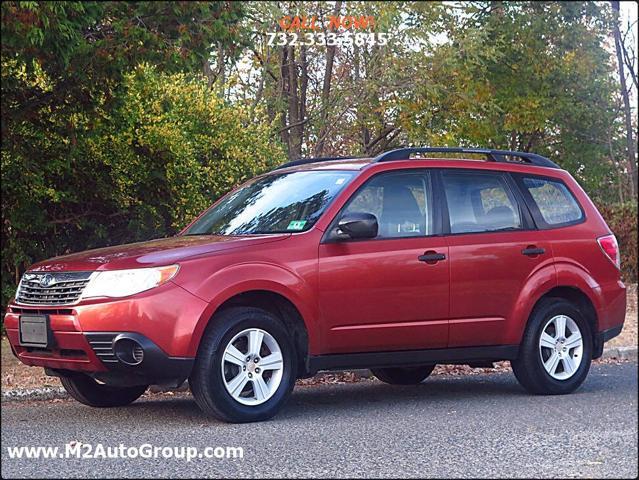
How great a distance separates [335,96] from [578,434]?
13136mm

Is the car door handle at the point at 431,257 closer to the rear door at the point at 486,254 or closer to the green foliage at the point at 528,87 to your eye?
the rear door at the point at 486,254

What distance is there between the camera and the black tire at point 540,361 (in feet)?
30.3

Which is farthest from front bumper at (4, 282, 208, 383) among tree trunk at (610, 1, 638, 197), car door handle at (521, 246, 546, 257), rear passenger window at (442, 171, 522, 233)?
tree trunk at (610, 1, 638, 197)

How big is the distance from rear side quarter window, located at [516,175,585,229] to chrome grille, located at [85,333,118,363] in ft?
13.1

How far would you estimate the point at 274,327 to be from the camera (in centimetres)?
781

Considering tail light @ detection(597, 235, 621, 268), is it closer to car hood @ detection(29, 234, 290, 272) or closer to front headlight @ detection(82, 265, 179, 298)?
car hood @ detection(29, 234, 290, 272)

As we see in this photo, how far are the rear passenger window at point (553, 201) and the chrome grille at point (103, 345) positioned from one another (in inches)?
162

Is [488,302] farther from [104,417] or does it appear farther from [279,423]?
[104,417]

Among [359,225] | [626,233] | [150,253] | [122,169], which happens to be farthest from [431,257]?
[626,233]

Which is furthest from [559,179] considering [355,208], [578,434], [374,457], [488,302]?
[374,457]

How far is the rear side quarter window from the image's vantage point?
9633 millimetres

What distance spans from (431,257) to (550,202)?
1674 mm

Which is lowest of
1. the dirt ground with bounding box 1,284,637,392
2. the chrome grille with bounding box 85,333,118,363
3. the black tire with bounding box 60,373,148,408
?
the dirt ground with bounding box 1,284,637,392

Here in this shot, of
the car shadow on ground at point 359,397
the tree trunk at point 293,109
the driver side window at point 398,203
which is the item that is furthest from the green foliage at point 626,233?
the driver side window at point 398,203
